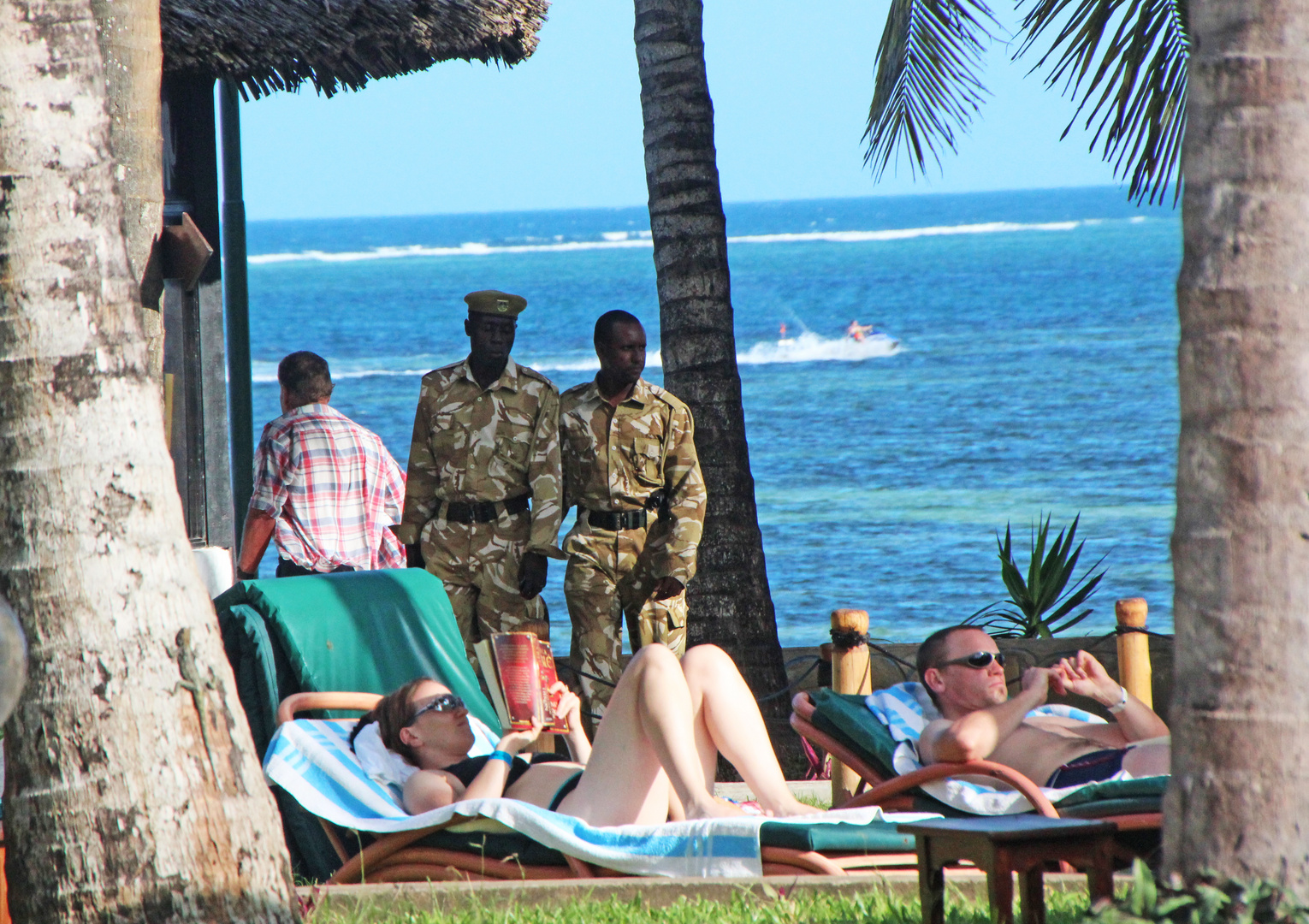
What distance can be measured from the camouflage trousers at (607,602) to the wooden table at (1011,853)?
3.04 metres

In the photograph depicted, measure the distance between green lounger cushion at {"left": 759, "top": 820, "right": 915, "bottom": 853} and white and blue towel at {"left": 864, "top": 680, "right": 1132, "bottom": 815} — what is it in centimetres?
57

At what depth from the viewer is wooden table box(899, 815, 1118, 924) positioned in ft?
11.0

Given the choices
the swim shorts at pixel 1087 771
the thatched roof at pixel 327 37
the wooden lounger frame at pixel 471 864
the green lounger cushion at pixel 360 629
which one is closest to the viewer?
the wooden lounger frame at pixel 471 864

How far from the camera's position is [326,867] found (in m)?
4.62

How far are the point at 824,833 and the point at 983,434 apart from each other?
104 feet

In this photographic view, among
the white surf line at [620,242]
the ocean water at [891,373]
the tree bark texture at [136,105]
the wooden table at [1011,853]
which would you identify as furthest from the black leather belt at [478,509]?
the white surf line at [620,242]

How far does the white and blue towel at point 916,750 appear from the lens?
4.83m

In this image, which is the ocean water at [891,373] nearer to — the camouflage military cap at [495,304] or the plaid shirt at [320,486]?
the plaid shirt at [320,486]

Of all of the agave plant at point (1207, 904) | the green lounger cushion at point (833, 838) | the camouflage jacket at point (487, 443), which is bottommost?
the green lounger cushion at point (833, 838)

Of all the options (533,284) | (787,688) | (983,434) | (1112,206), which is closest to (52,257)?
(787,688)

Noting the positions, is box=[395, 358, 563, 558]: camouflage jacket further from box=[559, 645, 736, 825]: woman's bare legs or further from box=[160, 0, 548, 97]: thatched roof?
box=[160, 0, 548, 97]: thatched roof

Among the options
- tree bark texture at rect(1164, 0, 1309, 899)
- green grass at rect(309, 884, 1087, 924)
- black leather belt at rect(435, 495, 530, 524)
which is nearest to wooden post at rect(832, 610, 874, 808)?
black leather belt at rect(435, 495, 530, 524)

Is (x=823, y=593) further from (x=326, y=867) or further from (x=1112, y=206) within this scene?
(x=1112, y=206)

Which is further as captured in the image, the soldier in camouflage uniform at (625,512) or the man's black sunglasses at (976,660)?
the soldier in camouflage uniform at (625,512)
